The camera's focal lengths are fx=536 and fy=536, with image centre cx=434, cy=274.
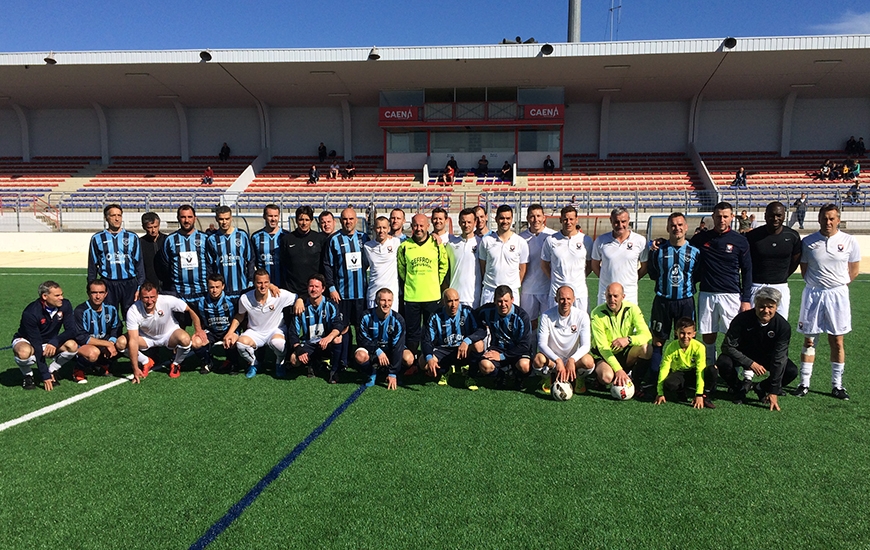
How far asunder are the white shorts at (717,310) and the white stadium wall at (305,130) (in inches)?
1013

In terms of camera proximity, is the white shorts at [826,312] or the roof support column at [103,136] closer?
the white shorts at [826,312]

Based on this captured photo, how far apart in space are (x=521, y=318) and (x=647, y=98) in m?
24.7

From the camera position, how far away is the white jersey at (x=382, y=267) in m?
5.57

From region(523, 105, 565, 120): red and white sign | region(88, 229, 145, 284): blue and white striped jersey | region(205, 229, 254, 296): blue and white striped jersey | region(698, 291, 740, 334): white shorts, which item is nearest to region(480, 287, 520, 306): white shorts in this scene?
region(698, 291, 740, 334): white shorts

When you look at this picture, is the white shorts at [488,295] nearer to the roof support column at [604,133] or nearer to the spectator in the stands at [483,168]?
the spectator in the stands at [483,168]

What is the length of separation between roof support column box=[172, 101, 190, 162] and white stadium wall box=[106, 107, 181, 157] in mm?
478

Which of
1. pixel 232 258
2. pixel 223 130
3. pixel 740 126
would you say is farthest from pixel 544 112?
pixel 232 258

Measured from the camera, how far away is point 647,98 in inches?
1025

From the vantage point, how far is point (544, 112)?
80.8 ft

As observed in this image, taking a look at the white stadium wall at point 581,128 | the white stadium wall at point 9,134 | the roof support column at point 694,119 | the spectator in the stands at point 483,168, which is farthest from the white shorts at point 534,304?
the white stadium wall at point 9,134

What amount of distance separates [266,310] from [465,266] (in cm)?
212

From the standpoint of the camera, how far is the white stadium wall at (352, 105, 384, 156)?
28078mm

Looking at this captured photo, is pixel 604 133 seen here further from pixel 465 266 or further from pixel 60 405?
pixel 60 405

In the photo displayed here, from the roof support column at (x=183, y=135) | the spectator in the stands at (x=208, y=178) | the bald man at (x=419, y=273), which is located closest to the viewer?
the bald man at (x=419, y=273)
